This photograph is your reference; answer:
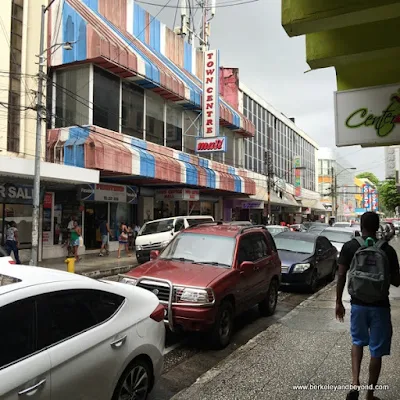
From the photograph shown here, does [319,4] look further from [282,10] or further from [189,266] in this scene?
[189,266]

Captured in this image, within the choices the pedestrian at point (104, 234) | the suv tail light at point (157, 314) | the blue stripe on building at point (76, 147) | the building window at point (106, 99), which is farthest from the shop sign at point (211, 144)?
the suv tail light at point (157, 314)

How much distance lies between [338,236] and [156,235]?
724 cm

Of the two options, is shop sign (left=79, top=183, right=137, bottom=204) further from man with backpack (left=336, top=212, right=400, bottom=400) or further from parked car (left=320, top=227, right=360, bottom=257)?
man with backpack (left=336, top=212, right=400, bottom=400)

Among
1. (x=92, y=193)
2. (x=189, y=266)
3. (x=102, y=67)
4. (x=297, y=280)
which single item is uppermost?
(x=102, y=67)

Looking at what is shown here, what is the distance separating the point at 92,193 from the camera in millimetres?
18438

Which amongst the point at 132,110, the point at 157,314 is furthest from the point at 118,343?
the point at 132,110

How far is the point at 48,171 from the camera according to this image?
48.9ft

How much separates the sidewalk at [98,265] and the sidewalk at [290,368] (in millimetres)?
8872

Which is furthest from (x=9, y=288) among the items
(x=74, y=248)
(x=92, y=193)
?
(x=92, y=193)

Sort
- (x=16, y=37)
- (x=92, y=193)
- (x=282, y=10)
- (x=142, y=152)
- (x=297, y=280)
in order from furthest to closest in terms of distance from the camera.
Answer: (x=142, y=152) < (x=92, y=193) < (x=16, y=37) < (x=297, y=280) < (x=282, y=10)

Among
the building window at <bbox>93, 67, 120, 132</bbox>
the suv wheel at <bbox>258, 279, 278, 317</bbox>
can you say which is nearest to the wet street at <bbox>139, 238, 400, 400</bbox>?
the suv wheel at <bbox>258, 279, 278, 317</bbox>

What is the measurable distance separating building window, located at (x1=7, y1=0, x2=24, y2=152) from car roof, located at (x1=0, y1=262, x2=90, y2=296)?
1401cm

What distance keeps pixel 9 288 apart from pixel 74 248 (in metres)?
14.7

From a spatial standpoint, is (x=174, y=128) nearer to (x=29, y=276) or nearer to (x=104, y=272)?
(x=104, y=272)
